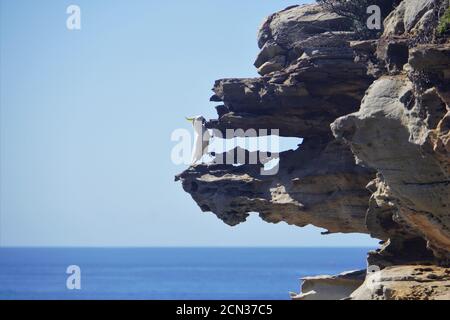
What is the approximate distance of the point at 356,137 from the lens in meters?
38.0

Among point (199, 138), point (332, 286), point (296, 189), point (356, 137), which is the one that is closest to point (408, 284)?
point (356, 137)

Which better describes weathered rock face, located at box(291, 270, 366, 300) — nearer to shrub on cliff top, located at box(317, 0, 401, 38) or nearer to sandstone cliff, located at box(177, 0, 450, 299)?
sandstone cliff, located at box(177, 0, 450, 299)

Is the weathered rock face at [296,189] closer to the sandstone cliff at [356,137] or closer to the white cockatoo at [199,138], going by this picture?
the sandstone cliff at [356,137]

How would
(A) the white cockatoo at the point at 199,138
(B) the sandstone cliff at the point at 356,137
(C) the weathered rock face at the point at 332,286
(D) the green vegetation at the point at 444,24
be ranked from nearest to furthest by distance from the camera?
(D) the green vegetation at the point at 444,24
(B) the sandstone cliff at the point at 356,137
(C) the weathered rock face at the point at 332,286
(A) the white cockatoo at the point at 199,138

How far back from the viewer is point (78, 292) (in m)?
168

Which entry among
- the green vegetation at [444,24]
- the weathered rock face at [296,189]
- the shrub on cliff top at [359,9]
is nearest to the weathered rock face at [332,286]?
the weathered rock face at [296,189]

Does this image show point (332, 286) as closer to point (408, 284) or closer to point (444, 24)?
point (408, 284)

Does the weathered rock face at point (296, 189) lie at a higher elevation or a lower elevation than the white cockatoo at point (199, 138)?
lower

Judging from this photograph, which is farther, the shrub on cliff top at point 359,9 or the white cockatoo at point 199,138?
the white cockatoo at point 199,138

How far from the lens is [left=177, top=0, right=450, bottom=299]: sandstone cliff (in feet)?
117

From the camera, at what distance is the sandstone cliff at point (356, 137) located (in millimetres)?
35656

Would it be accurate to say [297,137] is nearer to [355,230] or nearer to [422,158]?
[355,230]

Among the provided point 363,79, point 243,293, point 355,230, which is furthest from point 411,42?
point 243,293

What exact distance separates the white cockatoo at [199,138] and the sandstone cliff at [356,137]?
0.50 meters
